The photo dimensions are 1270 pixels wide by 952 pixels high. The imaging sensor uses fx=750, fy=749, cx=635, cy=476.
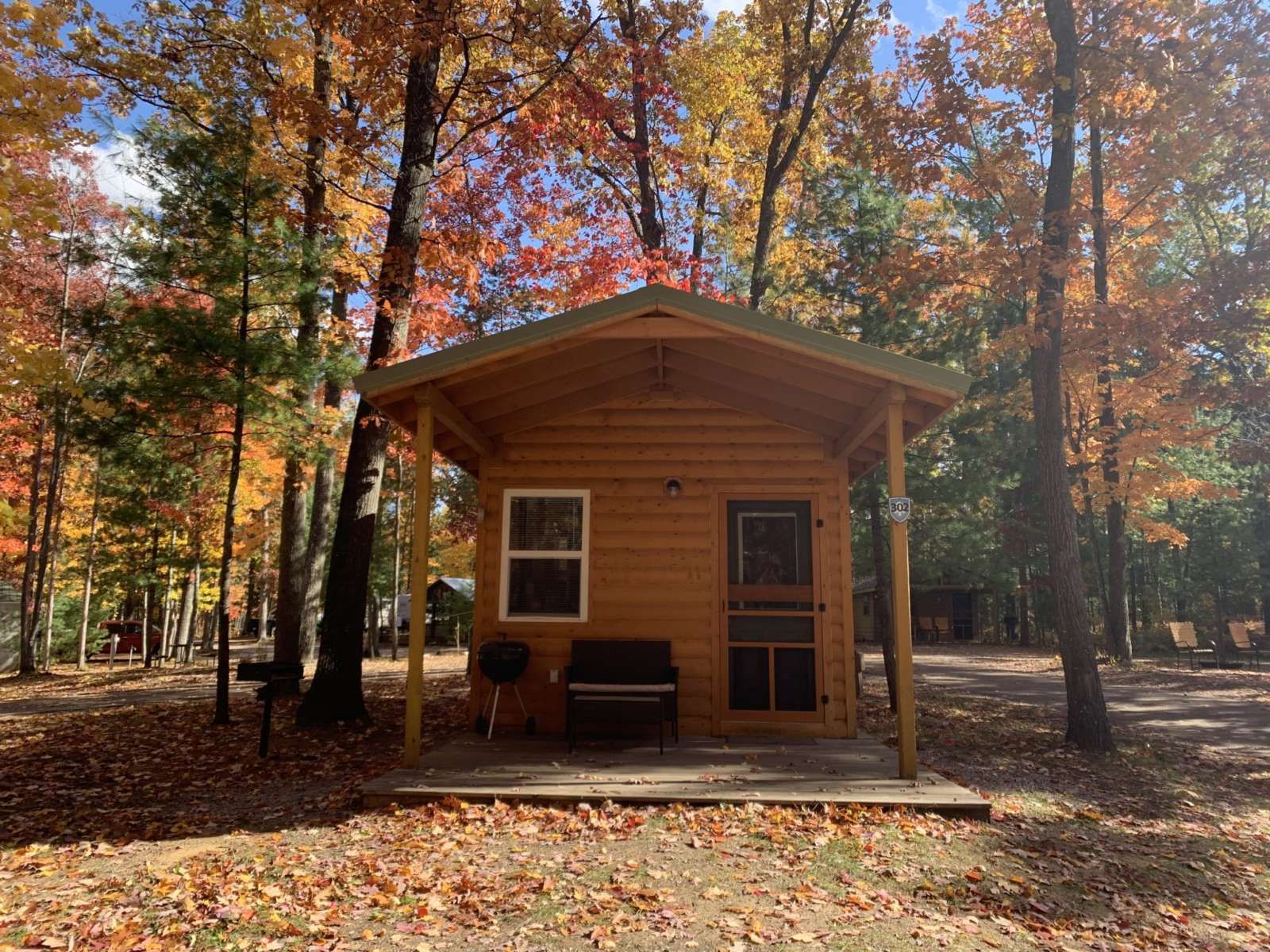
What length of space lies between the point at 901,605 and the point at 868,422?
1.50 meters

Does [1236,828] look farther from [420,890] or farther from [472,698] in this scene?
[472,698]

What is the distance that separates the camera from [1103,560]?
25.4 meters

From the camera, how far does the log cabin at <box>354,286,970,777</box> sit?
21.9 feet

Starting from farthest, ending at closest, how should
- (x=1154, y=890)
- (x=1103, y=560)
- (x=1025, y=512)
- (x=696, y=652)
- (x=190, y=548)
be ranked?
(x=1103, y=560) < (x=1025, y=512) < (x=190, y=548) < (x=696, y=652) < (x=1154, y=890)

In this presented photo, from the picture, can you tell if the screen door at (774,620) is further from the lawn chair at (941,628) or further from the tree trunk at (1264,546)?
the lawn chair at (941,628)

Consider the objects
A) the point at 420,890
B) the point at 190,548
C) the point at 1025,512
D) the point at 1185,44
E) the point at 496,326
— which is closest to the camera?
the point at 420,890

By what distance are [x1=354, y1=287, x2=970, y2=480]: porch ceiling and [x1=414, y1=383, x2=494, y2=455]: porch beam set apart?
0.01m

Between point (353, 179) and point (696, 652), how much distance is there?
33.2 ft

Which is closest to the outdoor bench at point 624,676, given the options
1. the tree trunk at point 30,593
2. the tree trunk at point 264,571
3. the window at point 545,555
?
the window at point 545,555

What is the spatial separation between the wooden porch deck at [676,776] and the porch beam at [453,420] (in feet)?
8.33

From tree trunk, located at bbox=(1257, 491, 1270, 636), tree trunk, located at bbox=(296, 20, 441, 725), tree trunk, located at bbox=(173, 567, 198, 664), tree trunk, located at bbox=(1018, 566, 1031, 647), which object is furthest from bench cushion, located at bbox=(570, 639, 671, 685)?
tree trunk, located at bbox=(1018, 566, 1031, 647)

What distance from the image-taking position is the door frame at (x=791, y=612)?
6707mm

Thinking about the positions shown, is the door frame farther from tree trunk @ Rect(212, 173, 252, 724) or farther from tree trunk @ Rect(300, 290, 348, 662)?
tree trunk @ Rect(300, 290, 348, 662)

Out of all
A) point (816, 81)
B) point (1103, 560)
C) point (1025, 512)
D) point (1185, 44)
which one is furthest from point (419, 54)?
point (1103, 560)
